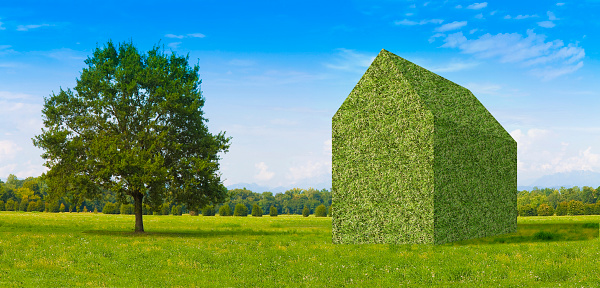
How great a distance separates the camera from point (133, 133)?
111ft

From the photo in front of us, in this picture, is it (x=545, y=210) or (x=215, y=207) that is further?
(x=215, y=207)

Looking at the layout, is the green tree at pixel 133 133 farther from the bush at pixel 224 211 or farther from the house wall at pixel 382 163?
the bush at pixel 224 211

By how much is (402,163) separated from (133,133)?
2143 centimetres

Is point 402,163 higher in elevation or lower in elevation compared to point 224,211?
higher

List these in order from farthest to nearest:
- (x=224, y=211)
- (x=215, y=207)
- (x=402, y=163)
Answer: (x=215, y=207), (x=224, y=211), (x=402, y=163)

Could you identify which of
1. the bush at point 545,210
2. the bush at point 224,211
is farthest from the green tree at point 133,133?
the bush at point 545,210

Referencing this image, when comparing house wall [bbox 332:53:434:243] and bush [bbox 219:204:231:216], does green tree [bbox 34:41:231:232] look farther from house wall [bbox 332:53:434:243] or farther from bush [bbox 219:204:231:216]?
bush [bbox 219:204:231:216]

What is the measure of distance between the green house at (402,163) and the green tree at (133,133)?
12.7m

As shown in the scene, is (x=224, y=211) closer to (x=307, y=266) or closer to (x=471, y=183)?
(x=471, y=183)

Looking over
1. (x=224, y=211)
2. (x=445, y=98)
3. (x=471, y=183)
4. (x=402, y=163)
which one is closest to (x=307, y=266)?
(x=402, y=163)

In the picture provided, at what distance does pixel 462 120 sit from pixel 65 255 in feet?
69.4

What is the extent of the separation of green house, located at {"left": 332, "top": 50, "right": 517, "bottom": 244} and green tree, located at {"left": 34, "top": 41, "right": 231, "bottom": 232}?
12.7 m

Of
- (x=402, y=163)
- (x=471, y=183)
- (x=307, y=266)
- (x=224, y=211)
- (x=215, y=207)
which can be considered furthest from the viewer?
(x=215, y=207)

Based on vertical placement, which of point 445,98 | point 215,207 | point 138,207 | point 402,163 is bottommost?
point 215,207
